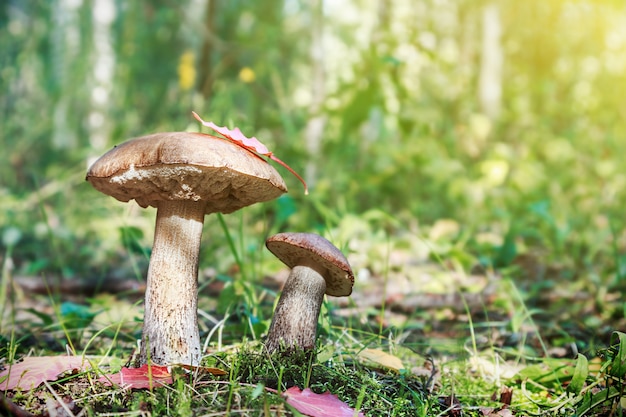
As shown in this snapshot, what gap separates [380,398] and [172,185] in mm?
1074

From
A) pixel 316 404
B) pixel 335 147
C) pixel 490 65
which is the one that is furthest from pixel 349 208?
pixel 490 65

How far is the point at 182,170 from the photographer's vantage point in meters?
1.56

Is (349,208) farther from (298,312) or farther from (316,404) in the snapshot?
(316,404)

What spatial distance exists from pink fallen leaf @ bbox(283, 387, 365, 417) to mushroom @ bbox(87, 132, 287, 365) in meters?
0.47

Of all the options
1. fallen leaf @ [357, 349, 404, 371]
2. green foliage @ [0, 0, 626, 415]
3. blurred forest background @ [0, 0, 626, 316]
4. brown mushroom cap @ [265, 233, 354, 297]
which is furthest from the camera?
blurred forest background @ [0, 0, 626, 316]

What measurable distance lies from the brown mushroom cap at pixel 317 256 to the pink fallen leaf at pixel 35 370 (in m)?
0.81

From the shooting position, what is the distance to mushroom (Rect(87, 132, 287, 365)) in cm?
153

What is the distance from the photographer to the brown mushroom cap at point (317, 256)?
5.57 feet

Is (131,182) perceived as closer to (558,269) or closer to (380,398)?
(380,398)

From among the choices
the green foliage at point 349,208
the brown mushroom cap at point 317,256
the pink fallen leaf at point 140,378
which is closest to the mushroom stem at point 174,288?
the pink fallen leaf at point 140,378

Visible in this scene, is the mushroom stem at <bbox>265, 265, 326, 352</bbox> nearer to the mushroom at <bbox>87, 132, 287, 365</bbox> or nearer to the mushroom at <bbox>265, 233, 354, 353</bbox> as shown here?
the mushroom at <bbox>265, 233, 354, 353</bbox>

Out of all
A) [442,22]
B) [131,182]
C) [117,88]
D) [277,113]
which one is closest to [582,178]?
[277,113]

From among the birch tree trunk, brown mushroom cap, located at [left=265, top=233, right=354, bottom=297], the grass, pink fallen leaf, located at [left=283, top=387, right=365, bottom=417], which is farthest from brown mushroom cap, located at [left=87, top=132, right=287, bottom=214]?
the birch tree trunk

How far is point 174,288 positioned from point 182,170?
493mm
